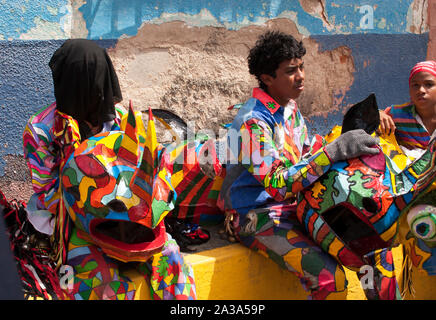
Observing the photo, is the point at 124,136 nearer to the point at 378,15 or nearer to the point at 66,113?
the point at 66,113

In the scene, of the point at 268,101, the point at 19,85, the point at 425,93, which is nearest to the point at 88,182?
the point at 268,101

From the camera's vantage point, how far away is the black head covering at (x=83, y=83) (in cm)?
296

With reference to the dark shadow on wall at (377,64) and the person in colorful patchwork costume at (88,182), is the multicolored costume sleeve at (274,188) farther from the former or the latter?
the dark shadow on wall at (377,64)

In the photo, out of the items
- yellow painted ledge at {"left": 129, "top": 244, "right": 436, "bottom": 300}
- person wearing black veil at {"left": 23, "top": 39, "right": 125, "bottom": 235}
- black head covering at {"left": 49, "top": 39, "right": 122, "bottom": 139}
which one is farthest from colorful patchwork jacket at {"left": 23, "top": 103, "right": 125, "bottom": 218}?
yellow painted ledge at {"left": 129, "top": 244, "right": 436, "bottom": 300}

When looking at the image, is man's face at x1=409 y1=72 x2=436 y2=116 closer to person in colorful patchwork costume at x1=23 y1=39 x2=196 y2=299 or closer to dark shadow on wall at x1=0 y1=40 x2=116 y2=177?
person in colorful patchwork costume at x1=23 y1=39 x2=196 y2=299

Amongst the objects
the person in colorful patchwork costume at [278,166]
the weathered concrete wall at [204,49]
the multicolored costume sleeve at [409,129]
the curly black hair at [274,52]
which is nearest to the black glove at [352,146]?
the person in colorful patchwork costume at [278,166]

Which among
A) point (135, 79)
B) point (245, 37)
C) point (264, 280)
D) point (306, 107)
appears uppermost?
point (245, 37)

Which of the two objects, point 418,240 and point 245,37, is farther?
point 245,37

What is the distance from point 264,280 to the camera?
3.47m

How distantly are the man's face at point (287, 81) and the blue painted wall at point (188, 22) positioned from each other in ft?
4.59

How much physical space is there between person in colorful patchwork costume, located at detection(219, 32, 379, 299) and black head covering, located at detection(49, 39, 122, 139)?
31.7 inches

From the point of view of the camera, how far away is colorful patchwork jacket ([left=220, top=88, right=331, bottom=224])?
299cm

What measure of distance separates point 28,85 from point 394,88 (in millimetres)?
3808

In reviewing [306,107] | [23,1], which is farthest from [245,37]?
[23,1]
